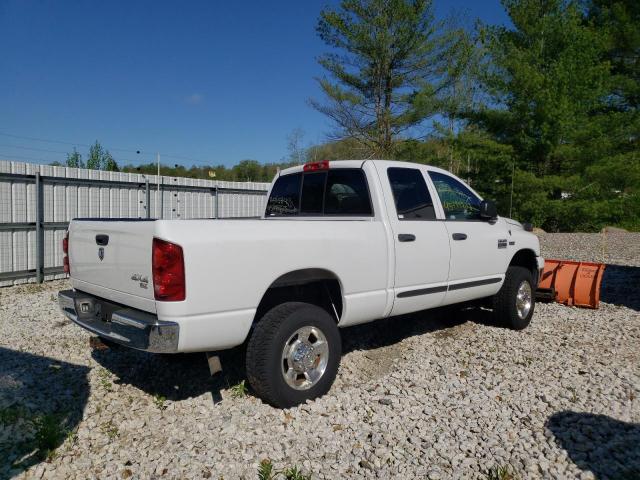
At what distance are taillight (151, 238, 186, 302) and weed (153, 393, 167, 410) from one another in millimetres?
1256

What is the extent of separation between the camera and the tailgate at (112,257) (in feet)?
10.1

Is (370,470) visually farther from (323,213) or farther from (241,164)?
(241,164)

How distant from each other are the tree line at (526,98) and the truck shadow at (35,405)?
582 inches

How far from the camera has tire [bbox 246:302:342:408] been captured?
11.2ft

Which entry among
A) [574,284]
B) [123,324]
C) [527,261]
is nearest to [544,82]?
[574,284]

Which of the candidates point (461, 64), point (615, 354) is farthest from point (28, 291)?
point (461, 64)

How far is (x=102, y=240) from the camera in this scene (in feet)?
11.5

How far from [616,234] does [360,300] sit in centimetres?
1954

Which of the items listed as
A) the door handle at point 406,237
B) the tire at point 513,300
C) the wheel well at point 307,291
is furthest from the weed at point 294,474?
the tire at point 513,300

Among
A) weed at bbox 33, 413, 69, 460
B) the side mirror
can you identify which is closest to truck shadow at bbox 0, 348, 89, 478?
weed at bbox 33, 413, 69, 460

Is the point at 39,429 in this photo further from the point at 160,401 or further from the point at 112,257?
the point at 112,257

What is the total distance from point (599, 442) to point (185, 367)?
136 inches

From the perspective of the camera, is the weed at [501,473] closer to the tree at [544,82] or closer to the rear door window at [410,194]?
the rear door window at [410,194]

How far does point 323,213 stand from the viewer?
4.80 meters
